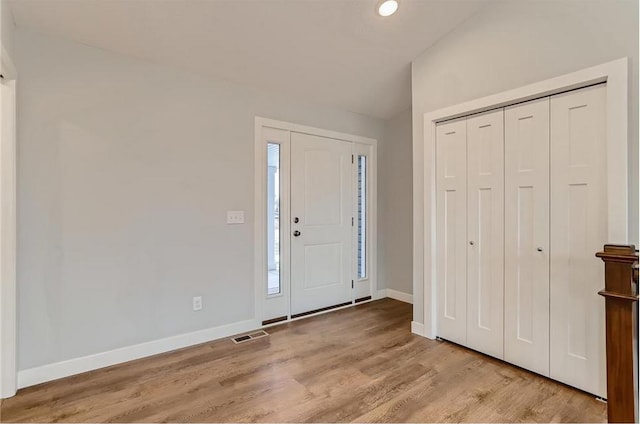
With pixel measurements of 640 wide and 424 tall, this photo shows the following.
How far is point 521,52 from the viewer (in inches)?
94.0

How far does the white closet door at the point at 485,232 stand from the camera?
255 cm

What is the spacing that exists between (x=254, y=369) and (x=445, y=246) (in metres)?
1.86

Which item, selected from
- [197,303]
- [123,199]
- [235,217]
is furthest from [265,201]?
[123,199]

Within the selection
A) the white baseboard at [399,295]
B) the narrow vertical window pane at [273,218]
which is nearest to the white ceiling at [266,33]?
the narrow vertical window pane at [273,218]

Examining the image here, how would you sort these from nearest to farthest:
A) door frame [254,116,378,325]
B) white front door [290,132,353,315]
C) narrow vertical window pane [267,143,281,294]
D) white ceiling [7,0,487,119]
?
white ceiling [7,0,487,119], door frame [254,116,378,325], narrow vertical window pane [267,143,281,294], white front door [290,132,353,315]

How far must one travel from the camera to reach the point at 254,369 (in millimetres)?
2445

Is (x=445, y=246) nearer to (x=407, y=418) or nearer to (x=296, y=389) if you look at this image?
(x=407, y=418)

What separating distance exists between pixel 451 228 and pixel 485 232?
0.29 meters

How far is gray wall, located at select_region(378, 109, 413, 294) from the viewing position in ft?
13.5

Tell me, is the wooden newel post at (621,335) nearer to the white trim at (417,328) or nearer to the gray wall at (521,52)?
the gray wall at (521,52)

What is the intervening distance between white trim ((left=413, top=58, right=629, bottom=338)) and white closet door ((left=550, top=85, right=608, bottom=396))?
6 centimetres

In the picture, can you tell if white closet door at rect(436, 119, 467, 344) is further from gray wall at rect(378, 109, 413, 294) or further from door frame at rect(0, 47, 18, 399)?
door frame at rect(0, 47, 18, 399)

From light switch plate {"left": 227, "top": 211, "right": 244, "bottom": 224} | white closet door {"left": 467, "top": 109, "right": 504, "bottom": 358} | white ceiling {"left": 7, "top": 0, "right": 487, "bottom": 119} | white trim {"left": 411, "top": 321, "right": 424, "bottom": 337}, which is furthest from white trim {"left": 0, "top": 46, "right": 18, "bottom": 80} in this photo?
white trim {"left": 411, "top": 321, "right": 424, "bottom": 337}

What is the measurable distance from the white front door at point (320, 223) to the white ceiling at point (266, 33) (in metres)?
0.72
